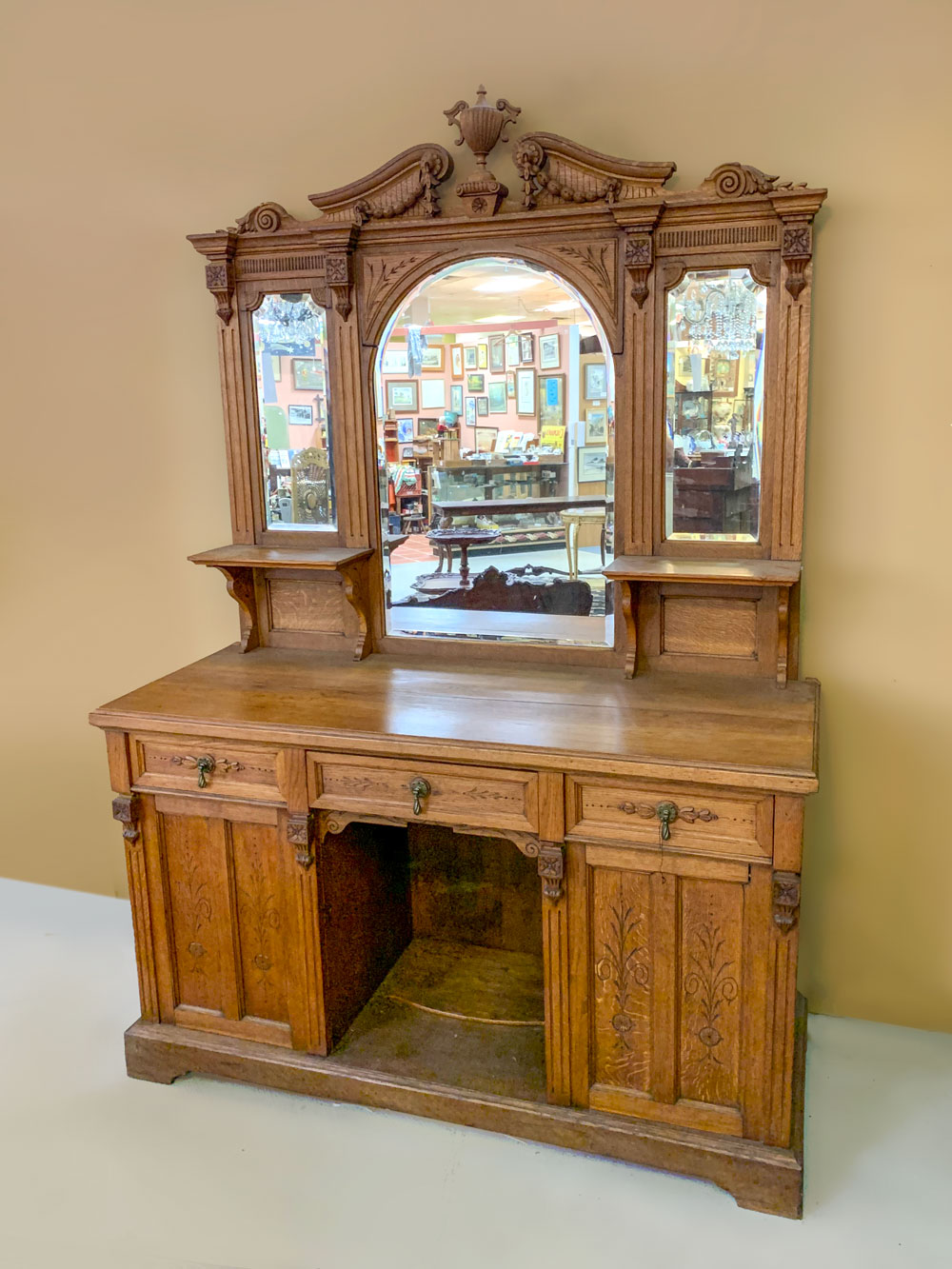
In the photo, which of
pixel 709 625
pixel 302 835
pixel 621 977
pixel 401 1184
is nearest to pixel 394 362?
pixel 709 625

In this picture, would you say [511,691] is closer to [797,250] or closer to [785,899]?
[785,899]

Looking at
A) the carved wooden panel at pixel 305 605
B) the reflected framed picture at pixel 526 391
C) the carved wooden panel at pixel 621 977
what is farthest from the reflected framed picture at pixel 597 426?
the carved wooden panel at pixel 621 977

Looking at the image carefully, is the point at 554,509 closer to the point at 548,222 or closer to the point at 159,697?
the point at 548,222

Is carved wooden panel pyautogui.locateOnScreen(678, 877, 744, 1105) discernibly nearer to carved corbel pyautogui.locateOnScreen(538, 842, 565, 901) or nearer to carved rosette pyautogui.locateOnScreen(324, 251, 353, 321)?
carved corbel pyautogui.locateOnScreen(538, 842, 565, 901)

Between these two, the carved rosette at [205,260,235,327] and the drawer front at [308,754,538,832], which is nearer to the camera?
the drawer front at [308,754,538,832]

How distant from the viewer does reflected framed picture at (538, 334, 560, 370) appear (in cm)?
243

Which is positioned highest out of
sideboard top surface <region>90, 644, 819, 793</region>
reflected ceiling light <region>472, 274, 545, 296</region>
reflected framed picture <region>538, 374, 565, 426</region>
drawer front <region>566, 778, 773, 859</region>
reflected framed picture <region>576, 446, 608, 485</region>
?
reflected ceiling light <region>472, 274, 545, 296</region>

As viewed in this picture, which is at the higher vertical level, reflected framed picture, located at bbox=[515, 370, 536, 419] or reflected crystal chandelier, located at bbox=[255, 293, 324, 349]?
reflected crystal chandelier, located at bbox=[255, 293, 324, 349]

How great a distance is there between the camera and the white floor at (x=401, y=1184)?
78.2 inches

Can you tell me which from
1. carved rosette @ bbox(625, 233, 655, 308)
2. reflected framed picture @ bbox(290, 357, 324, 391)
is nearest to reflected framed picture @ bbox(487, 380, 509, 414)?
carved rosette @ bbox(625, 233, 655, 308)

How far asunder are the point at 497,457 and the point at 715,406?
0.54 m

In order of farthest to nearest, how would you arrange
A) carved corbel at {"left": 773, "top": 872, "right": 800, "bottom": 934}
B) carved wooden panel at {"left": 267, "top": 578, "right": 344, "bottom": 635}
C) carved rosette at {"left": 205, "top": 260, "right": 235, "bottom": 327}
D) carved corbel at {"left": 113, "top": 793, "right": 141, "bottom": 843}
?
carved wooden panel at {"left": 267, "top": 578, "right": 344, "bottom": 635}, carved rosette at {"left": 205, "top": 260, "right": 235, "bottom": 327}, carved corbel at {"left": 113, "top": 793, "right": 141, "bottom": 843}, carved corbel at {"left": 773, "top": 872, "right": 800, "bottom": 934}

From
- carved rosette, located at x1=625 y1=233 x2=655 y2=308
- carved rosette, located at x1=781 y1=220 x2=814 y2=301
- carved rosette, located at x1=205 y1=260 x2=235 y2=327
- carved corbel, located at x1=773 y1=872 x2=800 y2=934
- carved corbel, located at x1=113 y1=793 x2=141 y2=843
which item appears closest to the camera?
carved corbel, located at x1=773 y1=872 x2=800 y2=934

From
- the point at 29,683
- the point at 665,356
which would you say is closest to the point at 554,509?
the point at 665,356
